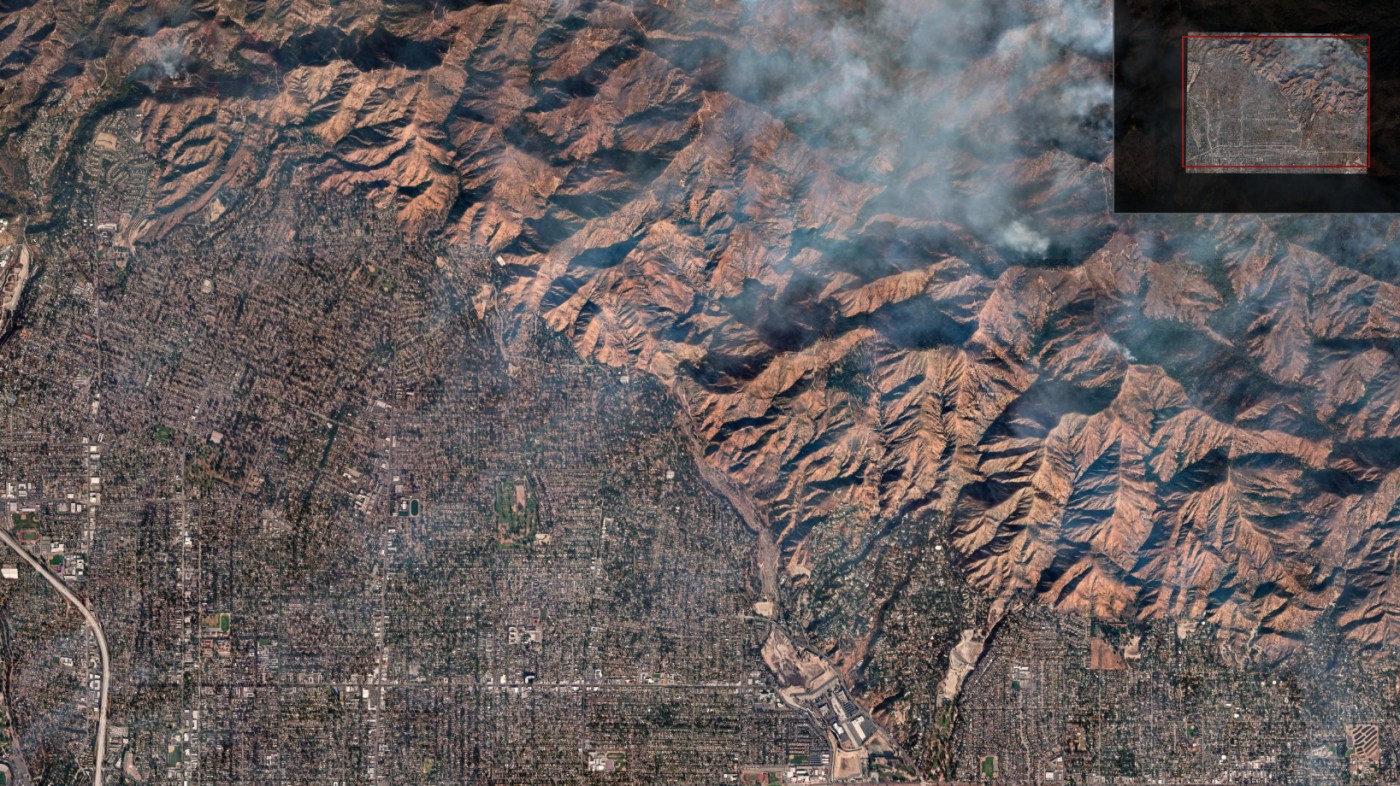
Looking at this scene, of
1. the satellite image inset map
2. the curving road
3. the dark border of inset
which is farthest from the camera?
the curving road

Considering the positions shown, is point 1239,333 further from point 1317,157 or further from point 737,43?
point 737,43

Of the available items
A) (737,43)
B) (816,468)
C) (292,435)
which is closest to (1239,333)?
(816,468)

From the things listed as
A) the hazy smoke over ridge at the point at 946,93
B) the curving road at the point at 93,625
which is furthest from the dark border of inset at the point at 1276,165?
the curving road at the point at 93,625

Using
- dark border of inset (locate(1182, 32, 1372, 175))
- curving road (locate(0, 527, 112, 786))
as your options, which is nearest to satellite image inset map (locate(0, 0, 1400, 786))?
curving road (locate(0, 527, 112, 786))

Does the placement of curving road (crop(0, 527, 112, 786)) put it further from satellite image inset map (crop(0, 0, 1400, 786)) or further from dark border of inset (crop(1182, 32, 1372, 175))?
dark border of inset (crop(1182, 32, 1372, 175))

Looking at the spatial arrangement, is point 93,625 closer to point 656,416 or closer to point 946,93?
point 656,416

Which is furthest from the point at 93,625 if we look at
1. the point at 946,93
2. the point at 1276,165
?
the point at 1276,165
